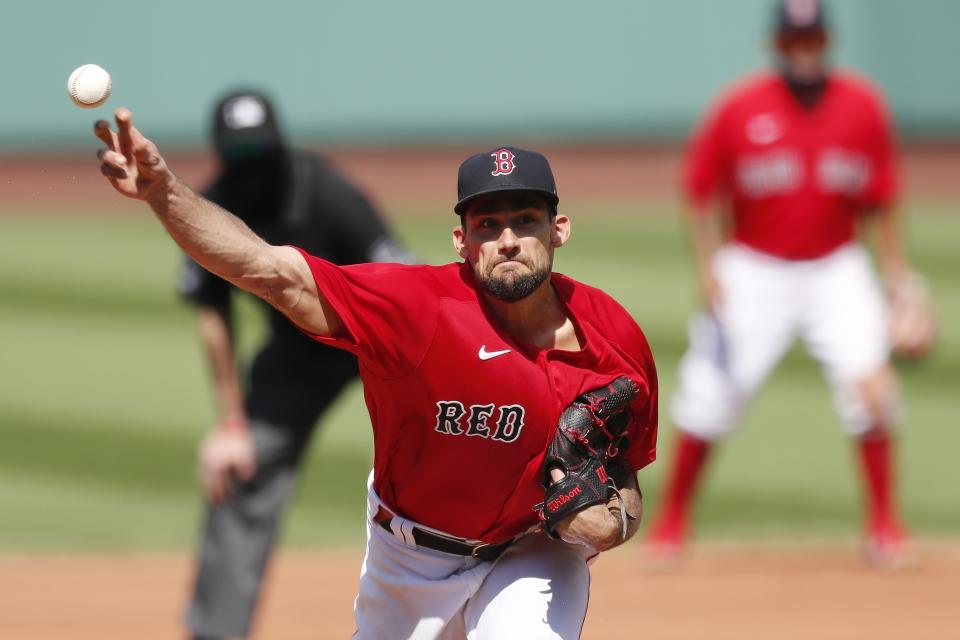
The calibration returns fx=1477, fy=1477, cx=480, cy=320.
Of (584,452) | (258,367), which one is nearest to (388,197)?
(258,367)

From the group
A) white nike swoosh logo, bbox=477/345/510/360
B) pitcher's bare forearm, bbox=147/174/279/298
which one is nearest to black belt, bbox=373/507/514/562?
white nike swoosh logo, bbox=477/345/510/360

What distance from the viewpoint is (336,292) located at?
11.2 ft

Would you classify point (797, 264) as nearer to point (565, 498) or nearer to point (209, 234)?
point (565, 498)

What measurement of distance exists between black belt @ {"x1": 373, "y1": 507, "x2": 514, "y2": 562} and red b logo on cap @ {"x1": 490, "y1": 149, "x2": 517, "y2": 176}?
0.96 m

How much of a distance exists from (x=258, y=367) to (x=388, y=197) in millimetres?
15256

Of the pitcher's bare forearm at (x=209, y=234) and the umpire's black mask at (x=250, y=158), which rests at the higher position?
the pitcher's bare forearm at (x=209, y=234)

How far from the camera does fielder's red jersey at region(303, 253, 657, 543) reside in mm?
3492

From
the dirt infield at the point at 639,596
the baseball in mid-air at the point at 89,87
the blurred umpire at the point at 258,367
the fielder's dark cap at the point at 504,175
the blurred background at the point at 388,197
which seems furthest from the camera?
the blurred background at the point at 388,197

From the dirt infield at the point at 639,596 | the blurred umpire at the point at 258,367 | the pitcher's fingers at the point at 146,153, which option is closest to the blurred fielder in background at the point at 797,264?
the dirt infield at the point at 639,596

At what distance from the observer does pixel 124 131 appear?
3.03 metres

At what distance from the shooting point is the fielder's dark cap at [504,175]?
3.47 m

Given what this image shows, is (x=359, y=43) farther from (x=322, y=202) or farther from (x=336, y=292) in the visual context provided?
(x=336, y=292)

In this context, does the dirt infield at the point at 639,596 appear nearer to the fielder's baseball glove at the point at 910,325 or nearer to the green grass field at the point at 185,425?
the green grass field at the point at 185,425

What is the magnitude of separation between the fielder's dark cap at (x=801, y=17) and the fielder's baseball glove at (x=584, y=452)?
152 inches
